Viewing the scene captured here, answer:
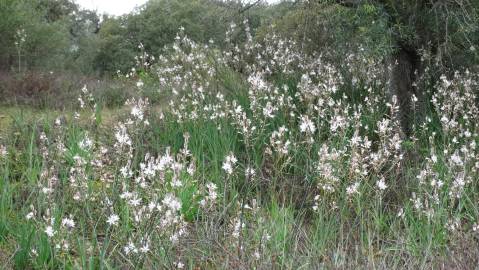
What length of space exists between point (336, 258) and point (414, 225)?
3.62ft

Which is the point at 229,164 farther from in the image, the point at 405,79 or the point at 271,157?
the point at 405,79

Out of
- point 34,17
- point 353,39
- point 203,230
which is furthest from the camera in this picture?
point 34,17

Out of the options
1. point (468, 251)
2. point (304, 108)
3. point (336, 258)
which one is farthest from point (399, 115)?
point (336, 258)

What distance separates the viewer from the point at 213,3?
713cm

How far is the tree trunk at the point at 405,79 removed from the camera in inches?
249

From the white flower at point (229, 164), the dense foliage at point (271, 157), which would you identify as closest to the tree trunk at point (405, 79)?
the dense foliage at point (271, 157)

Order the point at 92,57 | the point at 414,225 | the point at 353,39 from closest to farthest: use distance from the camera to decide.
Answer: the point at 414,225
the point at 353,39
the point at 92,57

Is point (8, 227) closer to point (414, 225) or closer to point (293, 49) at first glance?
point (414, 225)

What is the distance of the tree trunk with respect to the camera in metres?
6.34

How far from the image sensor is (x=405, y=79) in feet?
21.7

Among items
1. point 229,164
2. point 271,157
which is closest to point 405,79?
point 271,157

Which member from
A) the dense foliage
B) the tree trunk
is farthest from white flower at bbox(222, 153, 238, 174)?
the tree trunk

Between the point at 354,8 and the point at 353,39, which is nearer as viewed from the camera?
the point at 354,8

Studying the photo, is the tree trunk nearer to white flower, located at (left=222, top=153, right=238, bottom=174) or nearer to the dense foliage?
the dense foliage
